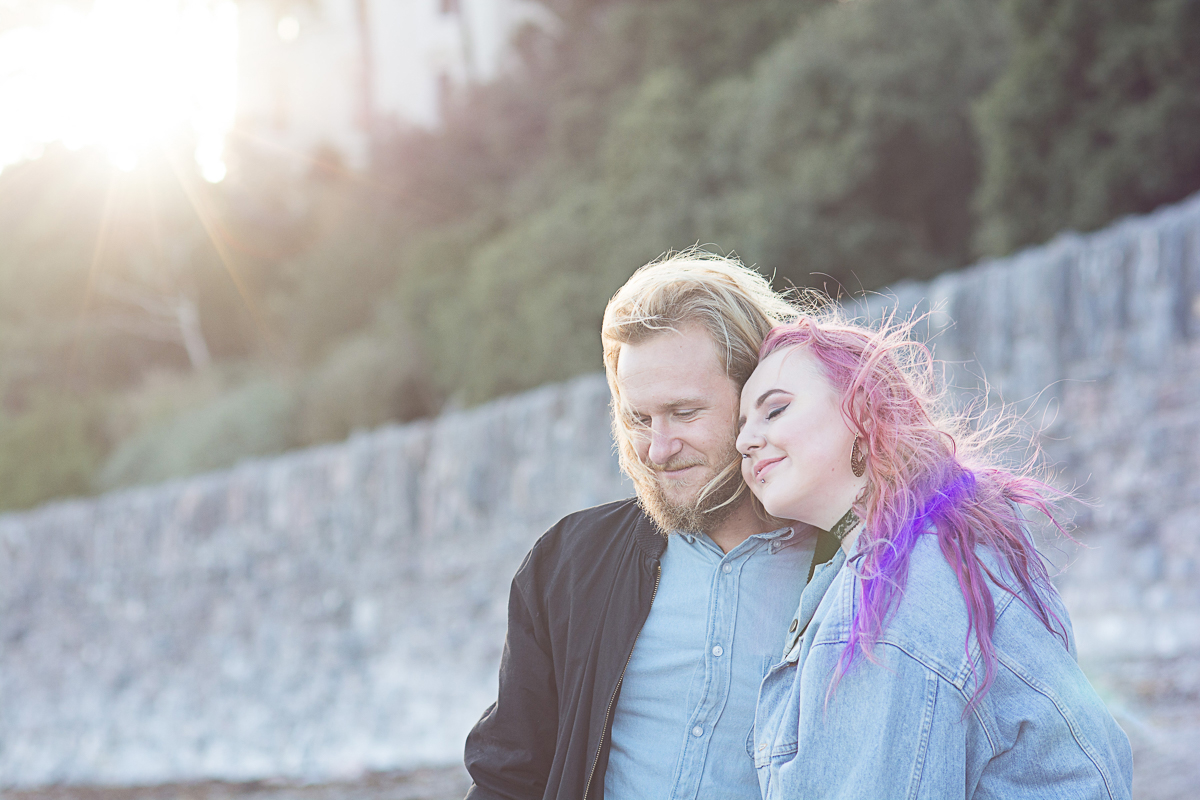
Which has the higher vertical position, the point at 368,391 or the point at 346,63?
the point at 346,63

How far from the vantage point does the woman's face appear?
4.56 feet

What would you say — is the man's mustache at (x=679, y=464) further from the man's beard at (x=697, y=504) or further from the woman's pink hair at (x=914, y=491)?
the woman's pink hair at (x=914, y=491)

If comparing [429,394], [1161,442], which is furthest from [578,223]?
[1161,442]

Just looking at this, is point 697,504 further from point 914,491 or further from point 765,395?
point 914,491

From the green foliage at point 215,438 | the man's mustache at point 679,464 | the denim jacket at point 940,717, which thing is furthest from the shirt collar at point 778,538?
the green foliage at point 215,438

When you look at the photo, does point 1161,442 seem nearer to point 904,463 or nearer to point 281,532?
point 904,463

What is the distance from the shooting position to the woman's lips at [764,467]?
4.68 feet

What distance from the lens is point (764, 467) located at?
4.71ft

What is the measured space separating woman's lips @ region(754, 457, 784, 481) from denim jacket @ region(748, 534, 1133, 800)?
0.83 feet

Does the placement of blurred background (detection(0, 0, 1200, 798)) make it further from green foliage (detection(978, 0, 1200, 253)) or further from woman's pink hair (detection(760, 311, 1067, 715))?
woman's pink hair (detection(760, 311, 1067, 715))

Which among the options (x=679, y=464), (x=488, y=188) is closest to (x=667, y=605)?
(x=679, y=464)

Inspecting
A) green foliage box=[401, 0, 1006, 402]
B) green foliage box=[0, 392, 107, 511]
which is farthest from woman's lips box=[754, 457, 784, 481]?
green foliage box=[0, 392, 107, 511]

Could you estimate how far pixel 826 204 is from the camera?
32.2 feet

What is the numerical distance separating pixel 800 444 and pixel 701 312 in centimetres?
38
